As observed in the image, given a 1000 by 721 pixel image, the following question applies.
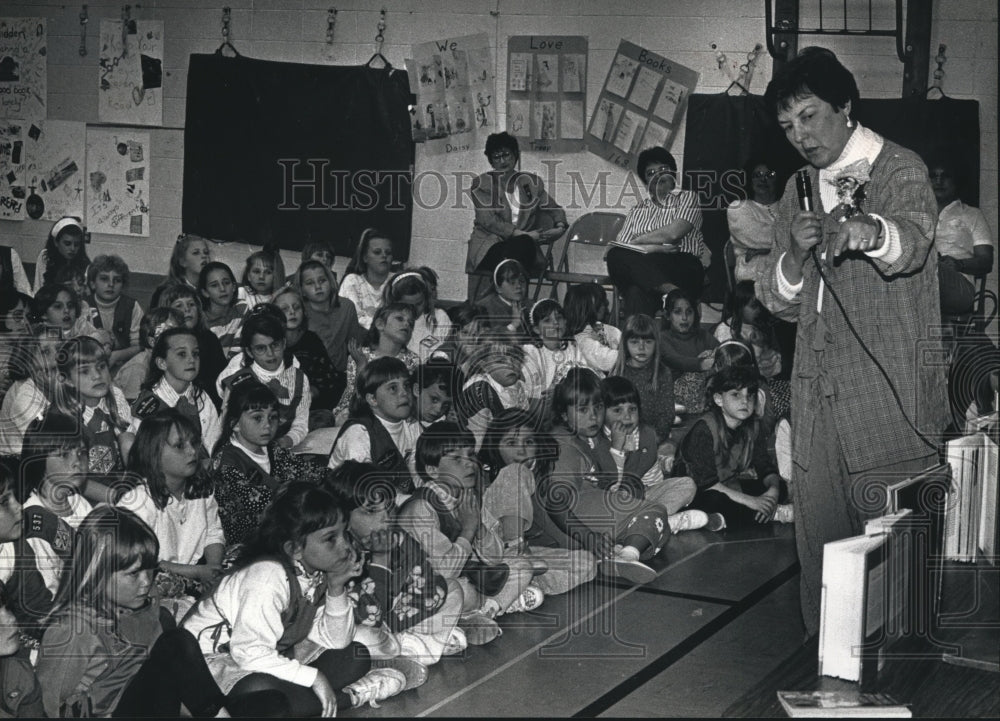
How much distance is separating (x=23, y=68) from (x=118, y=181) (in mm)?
1261

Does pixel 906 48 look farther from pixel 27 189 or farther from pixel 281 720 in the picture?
pixel 27 189

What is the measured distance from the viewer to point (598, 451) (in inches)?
183

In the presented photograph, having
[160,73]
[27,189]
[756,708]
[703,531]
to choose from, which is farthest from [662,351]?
[27,189]

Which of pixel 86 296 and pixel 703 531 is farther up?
pixel 86 296

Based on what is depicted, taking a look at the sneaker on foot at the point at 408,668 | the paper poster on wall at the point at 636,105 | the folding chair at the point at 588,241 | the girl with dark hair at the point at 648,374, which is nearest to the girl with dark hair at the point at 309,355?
the girl with dark hair at the point at 648,374

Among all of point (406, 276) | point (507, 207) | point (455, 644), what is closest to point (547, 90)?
point (507, 207)

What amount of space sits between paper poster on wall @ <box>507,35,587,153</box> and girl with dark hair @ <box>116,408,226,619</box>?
4941 mm

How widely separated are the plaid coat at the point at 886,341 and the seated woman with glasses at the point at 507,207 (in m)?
5.05

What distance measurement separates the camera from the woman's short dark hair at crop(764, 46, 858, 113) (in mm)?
2453

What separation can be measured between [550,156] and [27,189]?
428 centimetres

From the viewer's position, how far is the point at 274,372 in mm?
5012

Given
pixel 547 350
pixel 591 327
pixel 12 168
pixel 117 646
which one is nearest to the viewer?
pixel 117 646

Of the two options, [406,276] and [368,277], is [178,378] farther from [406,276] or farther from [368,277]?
[368,277]

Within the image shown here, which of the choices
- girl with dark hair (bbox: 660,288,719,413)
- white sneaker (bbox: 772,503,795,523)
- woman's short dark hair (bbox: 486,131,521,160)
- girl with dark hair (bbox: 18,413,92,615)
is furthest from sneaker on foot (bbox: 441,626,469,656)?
woman's short dark hair (bbox: 486,131,521,160)
